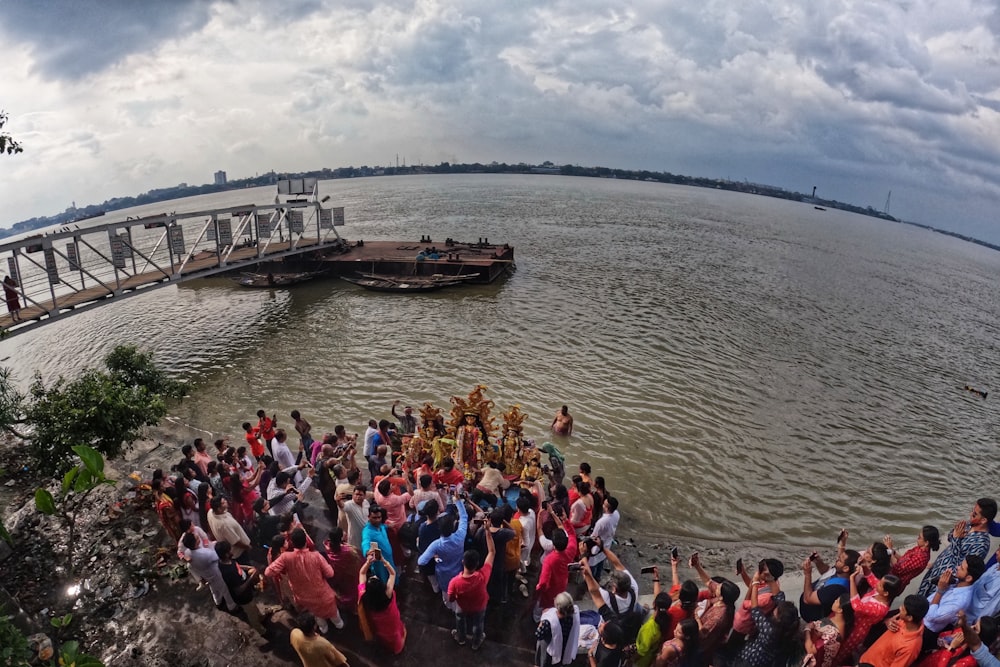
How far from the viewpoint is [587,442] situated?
45.6 ft

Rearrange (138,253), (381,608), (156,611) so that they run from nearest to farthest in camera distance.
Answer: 1. (381,608)
2. (156,611)
3. (138,253)

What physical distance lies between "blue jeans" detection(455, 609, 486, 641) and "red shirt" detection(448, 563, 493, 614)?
226 millimetres

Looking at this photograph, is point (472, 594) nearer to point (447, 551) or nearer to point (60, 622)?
point (447, 551)

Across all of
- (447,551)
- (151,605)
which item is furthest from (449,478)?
(151,605)

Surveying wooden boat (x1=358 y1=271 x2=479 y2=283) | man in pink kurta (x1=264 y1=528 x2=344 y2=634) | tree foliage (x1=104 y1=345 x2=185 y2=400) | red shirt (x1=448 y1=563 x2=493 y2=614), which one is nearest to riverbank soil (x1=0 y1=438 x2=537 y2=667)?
man in pink kurta (x1=264 y1=528 x2=344 y2=634)

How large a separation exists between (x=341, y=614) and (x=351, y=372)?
41.2 ft

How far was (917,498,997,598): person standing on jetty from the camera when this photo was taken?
19.3ft

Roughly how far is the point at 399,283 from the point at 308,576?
26.1 metres

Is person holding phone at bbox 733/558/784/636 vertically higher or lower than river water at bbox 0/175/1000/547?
higher

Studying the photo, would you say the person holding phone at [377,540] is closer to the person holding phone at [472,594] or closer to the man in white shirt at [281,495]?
the person holding phone at [472,594]

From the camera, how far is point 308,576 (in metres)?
5.91

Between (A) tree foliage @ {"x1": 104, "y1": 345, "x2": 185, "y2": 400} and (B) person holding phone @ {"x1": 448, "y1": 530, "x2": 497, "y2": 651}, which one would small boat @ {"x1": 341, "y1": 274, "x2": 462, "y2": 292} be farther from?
(B) person holding phone @ {"x1": 448, "y1": 530, "x2": 497, "y2": 651}

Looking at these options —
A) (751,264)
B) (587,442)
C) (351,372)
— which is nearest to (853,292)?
(751,264)

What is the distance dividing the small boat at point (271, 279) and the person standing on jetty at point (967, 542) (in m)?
33.0
